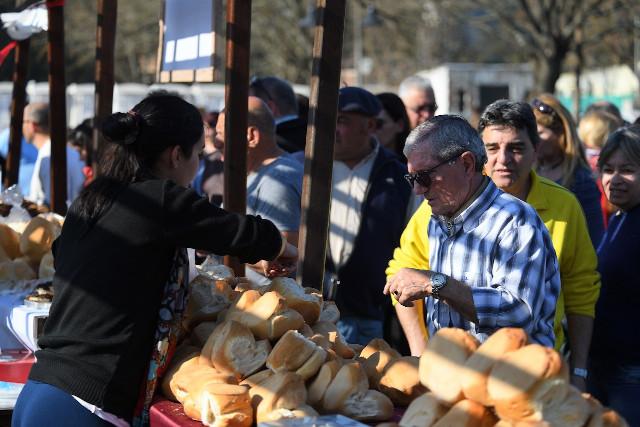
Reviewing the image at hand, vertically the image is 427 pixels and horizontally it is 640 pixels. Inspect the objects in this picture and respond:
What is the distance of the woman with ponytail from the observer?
251 cm

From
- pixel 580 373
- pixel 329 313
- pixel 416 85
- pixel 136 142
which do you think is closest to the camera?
pixel 136 142

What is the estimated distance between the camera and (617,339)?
3.65 metres

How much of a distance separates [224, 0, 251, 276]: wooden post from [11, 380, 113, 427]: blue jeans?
1254 millimetres

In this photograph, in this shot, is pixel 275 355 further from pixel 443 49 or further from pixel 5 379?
pixel 443 49

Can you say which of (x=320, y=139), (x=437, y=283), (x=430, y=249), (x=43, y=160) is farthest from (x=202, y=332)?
(x=43, y=160)

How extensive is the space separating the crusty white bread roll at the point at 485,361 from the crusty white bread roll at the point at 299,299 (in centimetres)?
75

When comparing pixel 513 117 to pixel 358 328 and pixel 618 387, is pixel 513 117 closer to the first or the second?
pixel 618 387

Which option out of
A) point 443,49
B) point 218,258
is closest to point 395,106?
point 218,258

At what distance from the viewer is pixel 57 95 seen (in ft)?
17.5

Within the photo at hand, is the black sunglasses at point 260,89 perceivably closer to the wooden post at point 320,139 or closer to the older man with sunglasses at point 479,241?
the wooden post at point 320,139

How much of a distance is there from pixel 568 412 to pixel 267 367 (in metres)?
0.76

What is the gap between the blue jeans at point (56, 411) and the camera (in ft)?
8.22

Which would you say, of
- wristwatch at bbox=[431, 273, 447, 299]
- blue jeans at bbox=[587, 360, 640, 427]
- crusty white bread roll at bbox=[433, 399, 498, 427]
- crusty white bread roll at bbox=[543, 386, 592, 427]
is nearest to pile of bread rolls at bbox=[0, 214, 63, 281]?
wristwatch at bbox=[431, 273, 447, 299]

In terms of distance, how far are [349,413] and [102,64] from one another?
10.3 ft
